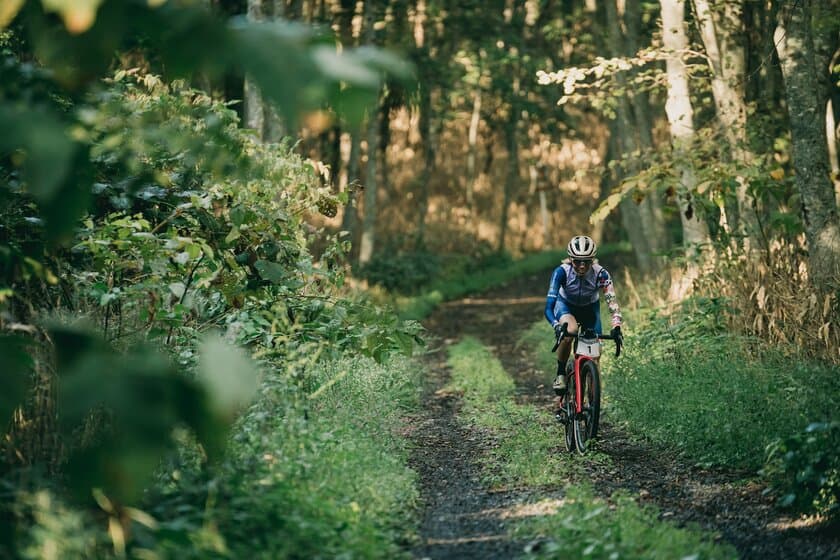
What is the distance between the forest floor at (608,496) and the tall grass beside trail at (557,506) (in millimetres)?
168

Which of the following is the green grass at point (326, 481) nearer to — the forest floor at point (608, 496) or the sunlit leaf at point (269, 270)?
the forest floor at point (608, 496)

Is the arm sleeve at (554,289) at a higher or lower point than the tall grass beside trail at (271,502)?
higher

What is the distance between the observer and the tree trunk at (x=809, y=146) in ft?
35.8

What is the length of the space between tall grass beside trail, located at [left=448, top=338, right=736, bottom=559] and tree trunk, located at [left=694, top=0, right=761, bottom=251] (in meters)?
4.33

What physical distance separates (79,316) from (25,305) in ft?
1.50

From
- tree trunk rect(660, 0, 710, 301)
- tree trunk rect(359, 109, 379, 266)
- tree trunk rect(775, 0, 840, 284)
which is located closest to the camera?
tree trunk rect(775, 0, 840, 284)

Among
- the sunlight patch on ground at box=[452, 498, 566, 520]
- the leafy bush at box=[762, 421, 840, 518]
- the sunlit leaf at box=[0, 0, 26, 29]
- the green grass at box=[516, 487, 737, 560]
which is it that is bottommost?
the sunlight patch on ground at box=[452, 498, 566, 520]

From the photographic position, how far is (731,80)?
606 inches

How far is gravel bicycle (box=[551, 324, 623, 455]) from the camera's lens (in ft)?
32.4

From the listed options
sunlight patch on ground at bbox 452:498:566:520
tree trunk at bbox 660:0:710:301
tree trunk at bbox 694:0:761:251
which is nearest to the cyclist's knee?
sunlight patch on ground at bbox 452:498:566:520

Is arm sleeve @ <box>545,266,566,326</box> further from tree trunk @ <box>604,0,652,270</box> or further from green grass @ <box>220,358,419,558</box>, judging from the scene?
tree trunk @ <box>604,0,652,270</box>

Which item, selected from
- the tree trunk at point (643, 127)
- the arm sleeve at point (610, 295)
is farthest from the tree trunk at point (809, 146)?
the tree trunk at point (643, 127)

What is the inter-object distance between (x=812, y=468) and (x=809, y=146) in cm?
493

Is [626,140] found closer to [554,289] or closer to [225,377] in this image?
[554,289]
